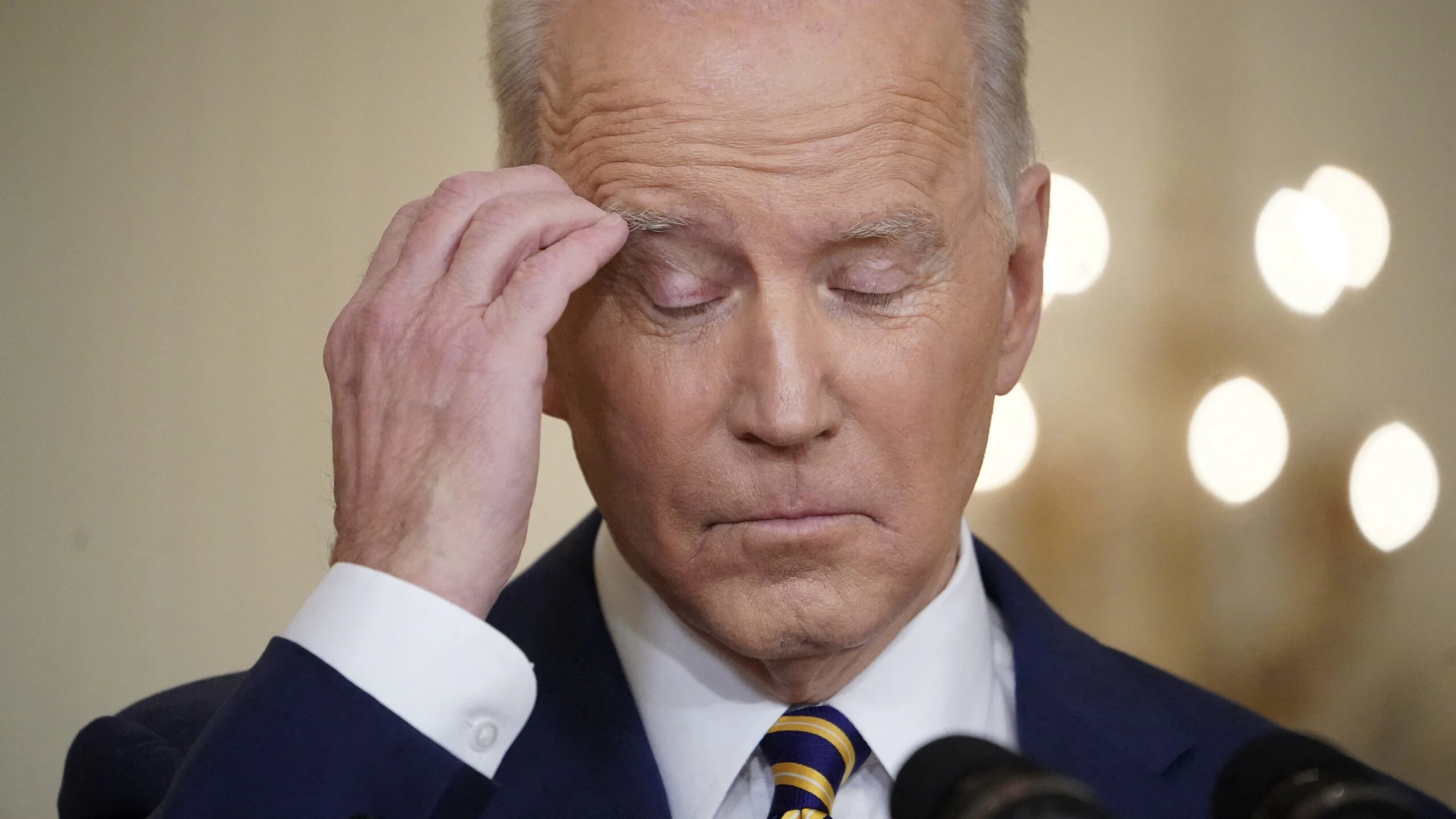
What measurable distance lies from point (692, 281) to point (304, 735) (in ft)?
1.78

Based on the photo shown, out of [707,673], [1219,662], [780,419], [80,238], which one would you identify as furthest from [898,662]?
[80,238]

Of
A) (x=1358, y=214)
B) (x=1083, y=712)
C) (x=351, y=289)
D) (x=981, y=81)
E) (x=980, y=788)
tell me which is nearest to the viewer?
(x=980, y=788)

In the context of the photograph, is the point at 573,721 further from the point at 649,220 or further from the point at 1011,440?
the point at 1011,440

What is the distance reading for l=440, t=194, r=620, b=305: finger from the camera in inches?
50.4

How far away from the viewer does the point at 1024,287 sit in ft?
5.38

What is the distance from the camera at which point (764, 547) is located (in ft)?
4.46

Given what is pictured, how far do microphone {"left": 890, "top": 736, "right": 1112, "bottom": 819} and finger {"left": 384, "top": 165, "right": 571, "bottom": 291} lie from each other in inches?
27.0

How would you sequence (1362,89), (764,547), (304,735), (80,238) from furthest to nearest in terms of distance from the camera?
(1362,89) < (80,238) < (764,547) < (304,735)

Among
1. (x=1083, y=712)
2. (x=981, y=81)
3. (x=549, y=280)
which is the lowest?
(x=1083, y=712)

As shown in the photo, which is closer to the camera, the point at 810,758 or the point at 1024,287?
the point at 810,758

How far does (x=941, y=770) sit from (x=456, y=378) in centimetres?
62

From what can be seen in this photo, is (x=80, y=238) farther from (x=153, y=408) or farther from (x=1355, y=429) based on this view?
(x=1355, y=429)

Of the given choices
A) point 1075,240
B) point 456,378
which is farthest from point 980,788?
point 1075,240

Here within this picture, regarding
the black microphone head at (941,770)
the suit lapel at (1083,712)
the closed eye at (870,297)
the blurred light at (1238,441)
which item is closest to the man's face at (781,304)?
the closed eye at (870,297)
